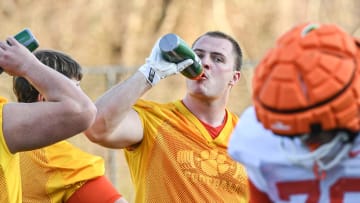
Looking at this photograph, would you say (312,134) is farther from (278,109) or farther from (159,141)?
(159,141)

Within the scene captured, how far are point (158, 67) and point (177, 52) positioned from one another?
0.44 feet

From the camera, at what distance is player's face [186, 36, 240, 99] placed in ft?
16.1

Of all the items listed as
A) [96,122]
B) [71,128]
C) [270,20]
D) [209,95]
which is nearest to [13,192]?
[71,128]

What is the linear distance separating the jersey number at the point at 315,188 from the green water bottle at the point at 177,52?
1465mm

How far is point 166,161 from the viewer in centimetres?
466

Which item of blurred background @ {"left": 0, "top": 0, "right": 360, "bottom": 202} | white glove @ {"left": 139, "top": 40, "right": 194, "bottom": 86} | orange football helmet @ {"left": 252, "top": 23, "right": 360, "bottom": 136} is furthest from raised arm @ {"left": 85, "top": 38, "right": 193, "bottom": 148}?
blurred background @ {"left": 0, "top": 0, "right": 360, "bottom": 202}

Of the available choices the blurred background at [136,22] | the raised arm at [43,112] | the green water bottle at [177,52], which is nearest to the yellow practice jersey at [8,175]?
the raised arm at [43,112]

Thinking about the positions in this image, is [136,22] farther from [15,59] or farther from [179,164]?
[15,59]

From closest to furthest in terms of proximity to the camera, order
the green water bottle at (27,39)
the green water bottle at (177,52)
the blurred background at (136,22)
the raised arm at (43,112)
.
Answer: the raised arm at (43,112) < the green water bottle at (27,39) < the green water bottle at (177,52) < the blurred background at (136,22)

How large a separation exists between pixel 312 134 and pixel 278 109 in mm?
116

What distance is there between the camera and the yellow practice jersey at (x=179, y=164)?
4.62 meters

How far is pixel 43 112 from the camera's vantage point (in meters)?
3.45

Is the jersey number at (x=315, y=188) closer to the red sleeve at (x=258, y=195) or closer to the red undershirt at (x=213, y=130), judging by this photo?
the red sleeve at (x=258, y=195)

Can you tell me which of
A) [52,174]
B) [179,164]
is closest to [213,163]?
[179,164]
